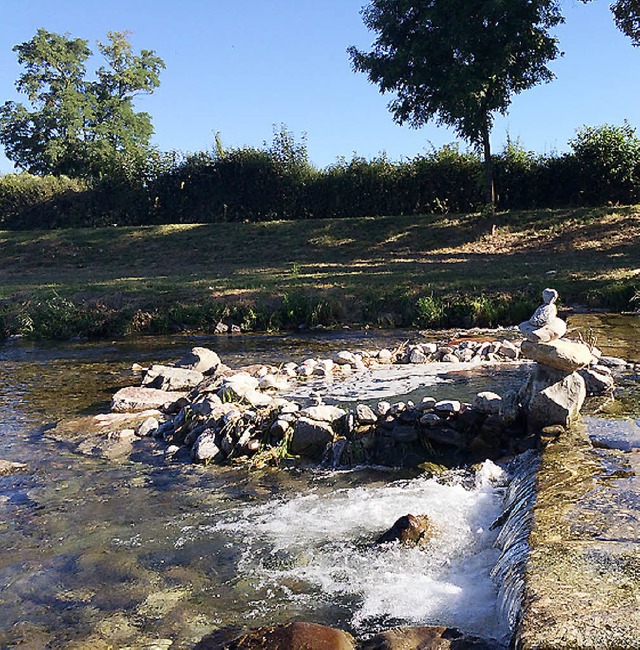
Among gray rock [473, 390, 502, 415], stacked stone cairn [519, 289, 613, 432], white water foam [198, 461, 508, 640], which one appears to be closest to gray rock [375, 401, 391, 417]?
gray rock [473, 390, 502, 415]

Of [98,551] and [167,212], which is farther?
[167,212]

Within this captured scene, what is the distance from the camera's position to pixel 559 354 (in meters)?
6.63

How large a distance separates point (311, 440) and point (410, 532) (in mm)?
2411

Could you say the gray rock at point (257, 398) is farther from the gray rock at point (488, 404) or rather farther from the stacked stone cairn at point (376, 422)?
the gray rock at point (488, 404)

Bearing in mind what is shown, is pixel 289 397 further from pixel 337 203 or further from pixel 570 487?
pixel 337 203

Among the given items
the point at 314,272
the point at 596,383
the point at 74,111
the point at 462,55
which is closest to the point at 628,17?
the point at 462,55

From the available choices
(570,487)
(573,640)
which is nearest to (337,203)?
(570,487)

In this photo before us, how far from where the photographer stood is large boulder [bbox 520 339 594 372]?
6648mm

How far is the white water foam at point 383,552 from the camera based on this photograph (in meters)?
4.34

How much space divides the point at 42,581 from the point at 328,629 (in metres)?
2.20

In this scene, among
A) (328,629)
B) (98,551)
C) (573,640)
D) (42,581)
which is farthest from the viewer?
(98,551)

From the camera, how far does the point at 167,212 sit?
3103 centimetres

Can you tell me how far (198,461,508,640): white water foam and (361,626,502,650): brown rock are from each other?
12 cm

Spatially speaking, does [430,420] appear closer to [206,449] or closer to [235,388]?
[206,449]
